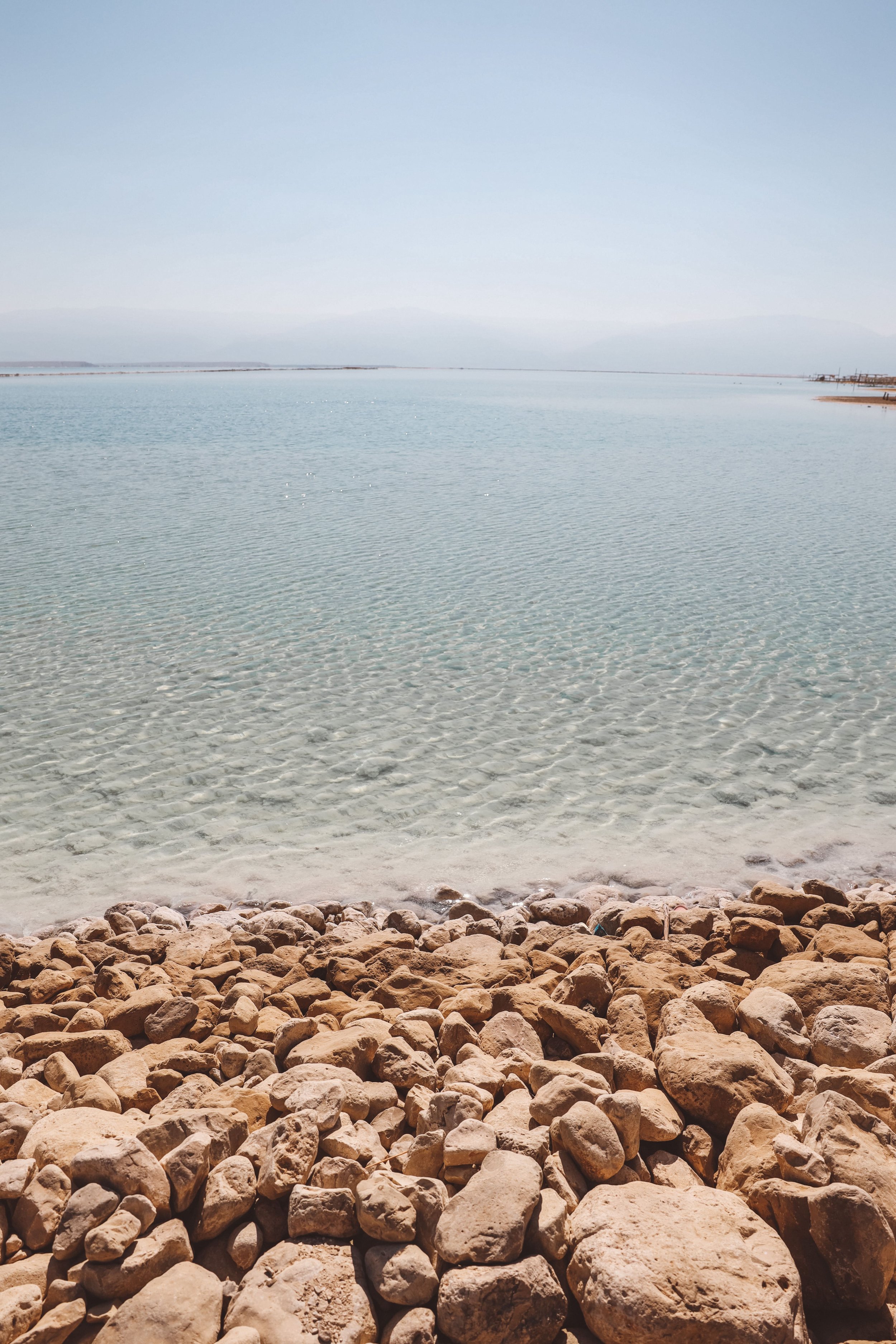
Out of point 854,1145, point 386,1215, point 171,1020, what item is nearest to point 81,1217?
point 386,1215

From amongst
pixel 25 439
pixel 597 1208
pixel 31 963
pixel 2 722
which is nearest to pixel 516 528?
pixel 2 722

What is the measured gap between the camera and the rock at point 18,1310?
311 centimetres

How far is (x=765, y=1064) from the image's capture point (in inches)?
175

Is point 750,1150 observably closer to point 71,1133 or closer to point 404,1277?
point 404,1277

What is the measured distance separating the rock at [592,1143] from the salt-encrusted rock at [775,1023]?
1.56 m

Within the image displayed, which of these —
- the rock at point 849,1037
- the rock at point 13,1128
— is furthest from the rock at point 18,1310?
the rock at point 849,1037

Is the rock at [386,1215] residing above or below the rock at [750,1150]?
above

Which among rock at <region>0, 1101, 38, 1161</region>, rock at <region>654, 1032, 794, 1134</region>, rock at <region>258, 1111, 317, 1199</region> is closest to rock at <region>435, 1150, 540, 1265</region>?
rock at <region>258, 1111, 317, 1199</region>

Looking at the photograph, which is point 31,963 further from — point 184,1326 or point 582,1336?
point 582,1336

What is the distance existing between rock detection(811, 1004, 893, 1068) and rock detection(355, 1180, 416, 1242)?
2.48m

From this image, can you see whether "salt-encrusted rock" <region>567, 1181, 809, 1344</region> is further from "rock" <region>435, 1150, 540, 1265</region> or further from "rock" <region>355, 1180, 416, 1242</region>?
"rock" <region>355, 1180, 416, 1242</region>

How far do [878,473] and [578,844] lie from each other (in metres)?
32.8

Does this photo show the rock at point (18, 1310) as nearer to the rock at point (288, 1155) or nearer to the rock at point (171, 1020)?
the rock at point (288, 1155)

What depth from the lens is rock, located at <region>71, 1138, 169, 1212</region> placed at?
346 centimetres
